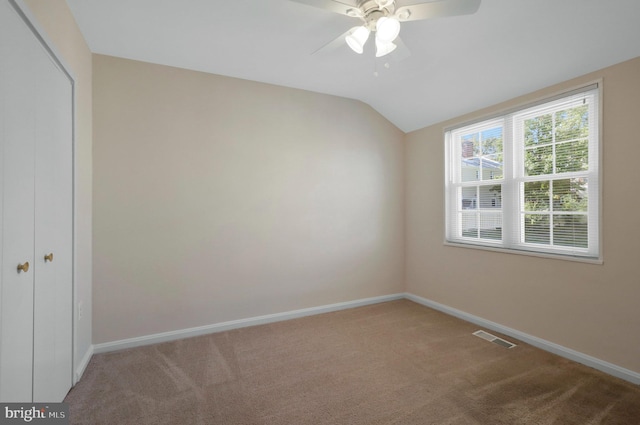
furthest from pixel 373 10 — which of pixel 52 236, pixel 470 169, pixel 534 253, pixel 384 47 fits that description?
pixel 534 253

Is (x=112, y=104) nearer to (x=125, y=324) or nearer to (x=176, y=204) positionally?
(x=176, y=204)

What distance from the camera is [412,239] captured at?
400cm

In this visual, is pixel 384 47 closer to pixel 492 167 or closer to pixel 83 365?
pixel 492 167

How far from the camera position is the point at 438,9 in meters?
1.58

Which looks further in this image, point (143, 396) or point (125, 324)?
point (125, 324)

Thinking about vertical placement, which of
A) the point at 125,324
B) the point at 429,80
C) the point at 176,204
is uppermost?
the point at 429,80

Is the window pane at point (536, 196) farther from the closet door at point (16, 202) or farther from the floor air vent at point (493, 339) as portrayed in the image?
the closet door at point (16, 202)

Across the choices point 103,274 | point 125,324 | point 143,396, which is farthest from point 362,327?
point 103,274

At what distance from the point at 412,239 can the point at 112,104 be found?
150 inches

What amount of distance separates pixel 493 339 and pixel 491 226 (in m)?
1.19

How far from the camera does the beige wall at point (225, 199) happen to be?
2.57 metres

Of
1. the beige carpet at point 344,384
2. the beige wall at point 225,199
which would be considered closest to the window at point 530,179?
the beige wall at point 225,199

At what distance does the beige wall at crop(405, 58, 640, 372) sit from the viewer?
2074 millimetres

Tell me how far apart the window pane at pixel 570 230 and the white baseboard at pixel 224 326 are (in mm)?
2107
